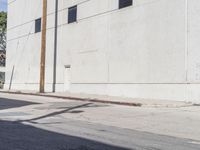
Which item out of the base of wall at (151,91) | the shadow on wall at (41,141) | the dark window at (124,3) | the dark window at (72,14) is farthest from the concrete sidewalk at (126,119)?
the dark window at (72,14)

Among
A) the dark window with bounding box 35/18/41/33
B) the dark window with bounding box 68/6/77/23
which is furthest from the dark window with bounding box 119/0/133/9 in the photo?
the dark window with bounding box 35/18/41/33

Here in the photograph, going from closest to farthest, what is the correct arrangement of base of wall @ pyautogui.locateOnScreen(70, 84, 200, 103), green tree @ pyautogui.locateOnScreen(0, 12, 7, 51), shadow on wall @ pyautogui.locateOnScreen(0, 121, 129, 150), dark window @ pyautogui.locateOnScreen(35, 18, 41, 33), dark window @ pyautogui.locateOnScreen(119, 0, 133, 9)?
shadow on wall @ pyautogui.locateOnScreen(0, 121, 129, 150)
base of wall @ pyautogui.locateOnScreen(70, 84, 200, 103)
dark window @ pyautogui.locateOnScreen(119, 0, 133, 9)
dark window @ pyautogui.locateOnScreen(35, 18, 41, 33)
green tree @ pyautogui.locateOnScreen(0, 12, 7, 51)

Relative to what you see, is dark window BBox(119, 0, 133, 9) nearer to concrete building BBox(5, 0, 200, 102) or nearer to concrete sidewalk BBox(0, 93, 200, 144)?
concrete building BBox(5, 0, 200, 102)

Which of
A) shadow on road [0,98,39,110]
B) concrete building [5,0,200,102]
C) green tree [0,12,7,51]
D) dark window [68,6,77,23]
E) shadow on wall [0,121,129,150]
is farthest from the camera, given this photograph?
green tree [0,12,7,51]

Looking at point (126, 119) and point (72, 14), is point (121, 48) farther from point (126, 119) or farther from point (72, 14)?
point (126, 119)

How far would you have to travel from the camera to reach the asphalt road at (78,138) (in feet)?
32.7

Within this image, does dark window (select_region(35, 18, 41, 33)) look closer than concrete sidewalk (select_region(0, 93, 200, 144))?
No

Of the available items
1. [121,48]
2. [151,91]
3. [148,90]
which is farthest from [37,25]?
[151,91]

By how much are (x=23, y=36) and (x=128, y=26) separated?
19028mm

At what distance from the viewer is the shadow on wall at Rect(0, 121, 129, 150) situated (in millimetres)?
9758

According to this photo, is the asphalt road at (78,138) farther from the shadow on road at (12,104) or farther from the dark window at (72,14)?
the dark window at (72,14)

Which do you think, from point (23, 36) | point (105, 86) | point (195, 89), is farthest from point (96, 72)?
point (23, 36)

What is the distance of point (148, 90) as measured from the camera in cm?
2664

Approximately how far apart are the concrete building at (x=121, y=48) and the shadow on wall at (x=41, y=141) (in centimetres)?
1275
